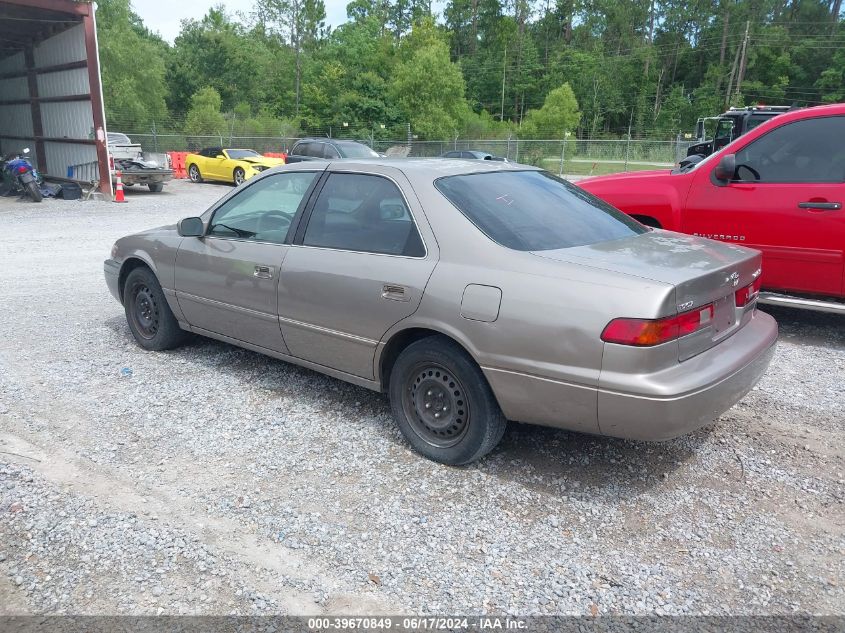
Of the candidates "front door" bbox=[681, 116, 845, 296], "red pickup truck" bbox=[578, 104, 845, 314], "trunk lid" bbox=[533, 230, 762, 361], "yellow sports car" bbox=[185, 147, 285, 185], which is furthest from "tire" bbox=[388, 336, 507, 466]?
"yellow sports car" bbox=[185, 147, 285, 185]

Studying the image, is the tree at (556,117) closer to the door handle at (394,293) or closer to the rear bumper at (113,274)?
the rear bumper at (113,274)

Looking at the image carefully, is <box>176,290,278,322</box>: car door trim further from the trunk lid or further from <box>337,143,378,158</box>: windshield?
<box>337,143,378,158</box>: windshield

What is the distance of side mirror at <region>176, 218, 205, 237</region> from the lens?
471 cm

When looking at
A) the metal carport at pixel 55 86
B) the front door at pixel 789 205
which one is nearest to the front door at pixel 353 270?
the front door at pixel 789 205

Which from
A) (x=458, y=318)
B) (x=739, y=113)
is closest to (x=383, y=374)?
(x=458, y=318)

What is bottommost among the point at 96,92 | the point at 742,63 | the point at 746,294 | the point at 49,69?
the point at 746,294

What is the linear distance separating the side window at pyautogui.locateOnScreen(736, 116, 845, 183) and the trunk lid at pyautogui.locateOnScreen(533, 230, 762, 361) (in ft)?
7.45

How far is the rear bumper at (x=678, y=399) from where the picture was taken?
9.36ft

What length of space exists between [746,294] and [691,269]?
69cm

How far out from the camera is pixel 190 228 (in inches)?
186

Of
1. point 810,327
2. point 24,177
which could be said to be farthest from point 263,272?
point 24,177

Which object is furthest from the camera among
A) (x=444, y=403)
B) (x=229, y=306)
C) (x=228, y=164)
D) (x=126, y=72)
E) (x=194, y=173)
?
(x=126, y=72)

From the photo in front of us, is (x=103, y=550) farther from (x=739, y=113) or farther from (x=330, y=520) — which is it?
(x=739, y=113)

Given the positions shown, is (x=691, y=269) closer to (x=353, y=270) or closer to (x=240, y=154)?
(x=353, y=270)
